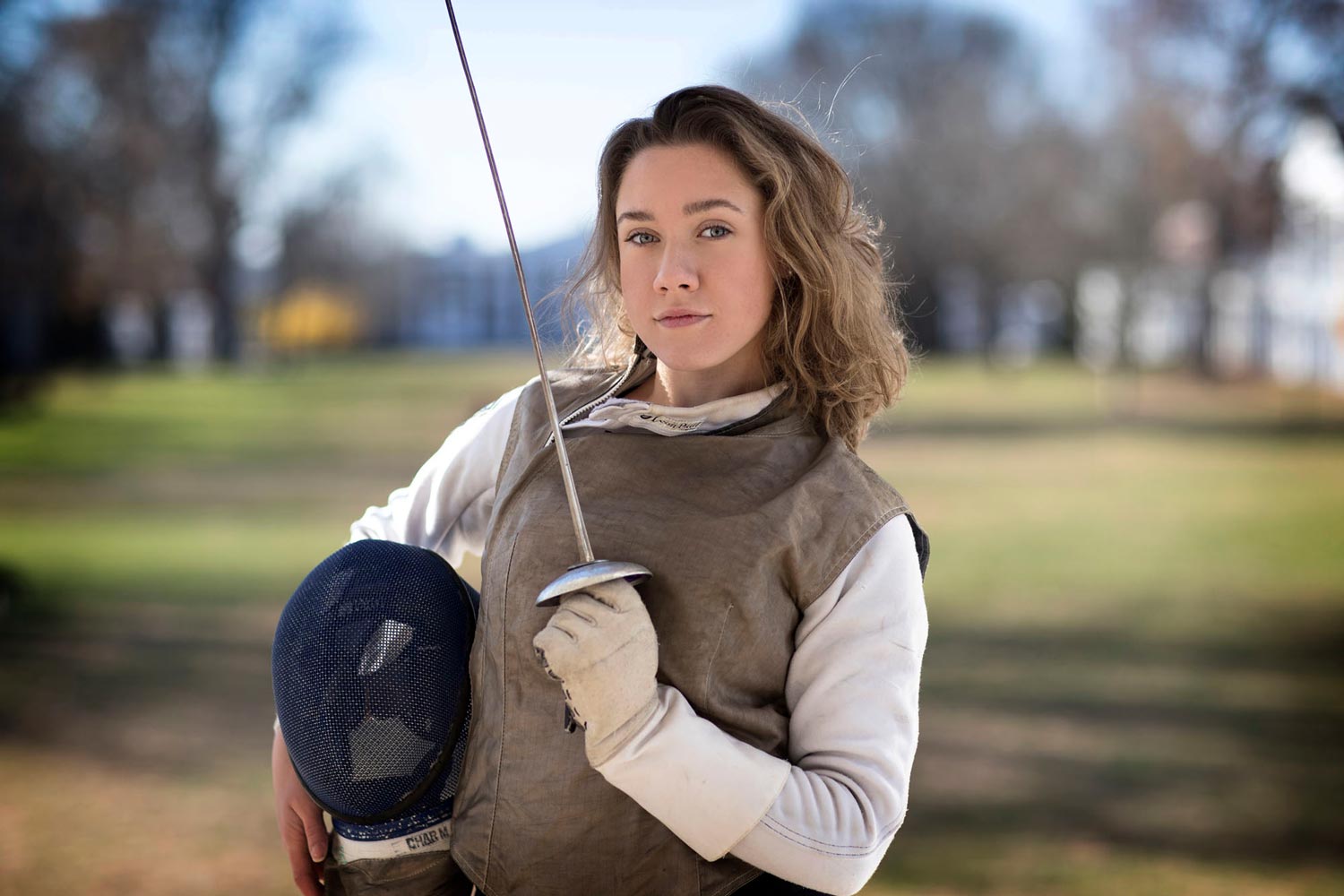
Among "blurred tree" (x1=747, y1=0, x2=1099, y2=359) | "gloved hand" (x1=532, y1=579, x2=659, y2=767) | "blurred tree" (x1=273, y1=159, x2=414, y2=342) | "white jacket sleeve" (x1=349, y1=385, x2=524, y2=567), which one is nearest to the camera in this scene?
"gloved hand" (x1=532, y1=579, x2=659, y2=767)

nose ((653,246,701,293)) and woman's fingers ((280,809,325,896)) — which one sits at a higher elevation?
nose ((653,246,701,293))

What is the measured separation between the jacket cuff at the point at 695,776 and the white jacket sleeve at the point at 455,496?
1.38 ft

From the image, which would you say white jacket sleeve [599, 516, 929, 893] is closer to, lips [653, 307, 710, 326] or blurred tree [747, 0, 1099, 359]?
lips [653, 307, 710, 326]

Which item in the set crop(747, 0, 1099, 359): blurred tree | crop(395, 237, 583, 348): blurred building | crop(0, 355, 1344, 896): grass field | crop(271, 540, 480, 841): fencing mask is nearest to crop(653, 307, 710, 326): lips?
crop(271, 540, 480, 841): fencing mask

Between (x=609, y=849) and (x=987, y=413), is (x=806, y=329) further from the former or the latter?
(x=987, y=413)

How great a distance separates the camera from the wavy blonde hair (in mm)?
1372

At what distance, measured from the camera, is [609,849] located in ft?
4.23

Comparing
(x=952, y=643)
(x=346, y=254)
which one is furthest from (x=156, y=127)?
(x=952, y=643)

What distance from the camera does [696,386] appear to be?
1466 millimetres

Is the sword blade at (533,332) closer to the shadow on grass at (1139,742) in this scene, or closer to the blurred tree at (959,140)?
the shadow on grass at (1139,742)

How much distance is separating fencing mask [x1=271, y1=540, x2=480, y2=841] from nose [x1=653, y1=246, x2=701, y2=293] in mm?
389

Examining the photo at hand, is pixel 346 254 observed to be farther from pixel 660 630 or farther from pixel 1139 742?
pixel 660 630

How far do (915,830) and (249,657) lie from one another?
2930mm

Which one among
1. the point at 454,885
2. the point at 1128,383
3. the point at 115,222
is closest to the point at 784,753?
the point at 454,885
